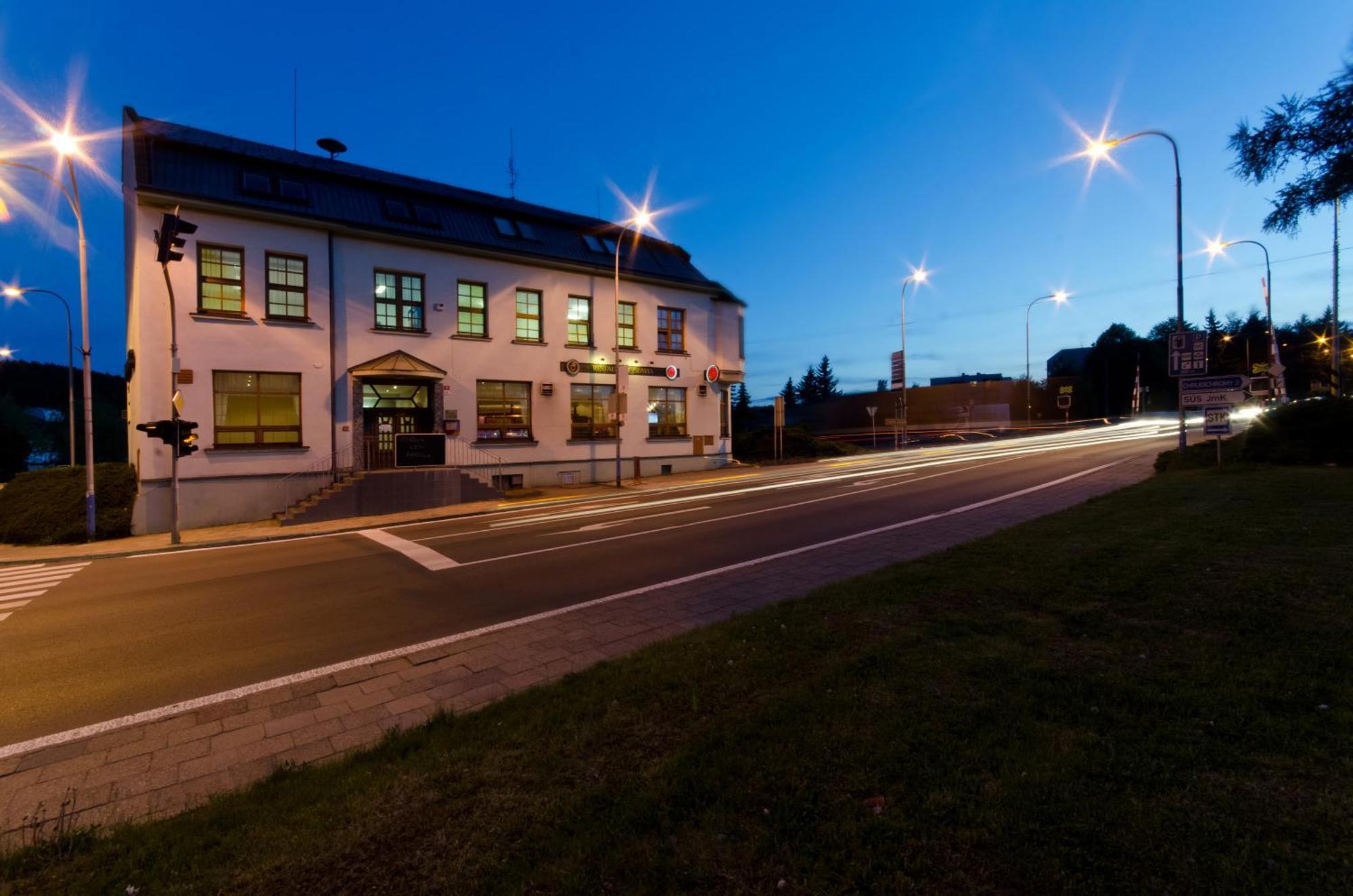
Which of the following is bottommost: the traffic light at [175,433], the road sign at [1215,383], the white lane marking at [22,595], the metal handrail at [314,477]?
the white lane marking at [22,595]

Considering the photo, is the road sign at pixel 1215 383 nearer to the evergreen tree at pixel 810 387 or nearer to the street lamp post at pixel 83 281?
the street lamp post at pixel 83 281

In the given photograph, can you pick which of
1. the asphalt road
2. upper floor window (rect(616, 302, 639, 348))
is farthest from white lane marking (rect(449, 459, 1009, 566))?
upper floor window (rect(616, 302, 639, 348))

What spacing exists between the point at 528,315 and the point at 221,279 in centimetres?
985

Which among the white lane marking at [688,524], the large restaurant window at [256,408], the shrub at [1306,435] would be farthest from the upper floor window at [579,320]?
the shrub at [1306,435]

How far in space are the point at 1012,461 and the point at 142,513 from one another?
30.2 m

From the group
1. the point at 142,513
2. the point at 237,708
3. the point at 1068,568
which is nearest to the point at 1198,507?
the point at 1068,568

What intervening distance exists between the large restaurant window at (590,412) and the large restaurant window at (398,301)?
6.45 meters

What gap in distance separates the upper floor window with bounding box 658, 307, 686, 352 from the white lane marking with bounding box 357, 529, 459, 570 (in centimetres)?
1641

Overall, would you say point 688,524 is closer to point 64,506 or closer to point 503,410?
point 503,410

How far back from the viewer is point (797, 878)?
2391mm

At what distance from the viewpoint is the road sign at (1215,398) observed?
14.7 metres

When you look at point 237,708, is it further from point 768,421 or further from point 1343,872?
point 768,421

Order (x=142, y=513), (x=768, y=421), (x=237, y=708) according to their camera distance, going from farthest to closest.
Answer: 1. (x=768, y=421)
2. (x=142, y=513)
3. (x=237, y=708)

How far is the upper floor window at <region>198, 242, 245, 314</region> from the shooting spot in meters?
17.8
